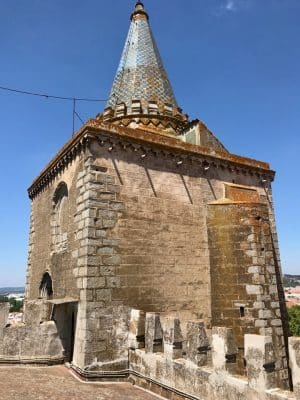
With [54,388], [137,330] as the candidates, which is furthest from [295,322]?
[54,388]

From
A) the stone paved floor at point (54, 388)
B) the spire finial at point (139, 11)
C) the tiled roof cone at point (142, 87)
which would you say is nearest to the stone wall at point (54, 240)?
the stone paved floor at point (54, 388)

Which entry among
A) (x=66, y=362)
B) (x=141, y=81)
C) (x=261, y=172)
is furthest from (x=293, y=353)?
(x=141, y=81)

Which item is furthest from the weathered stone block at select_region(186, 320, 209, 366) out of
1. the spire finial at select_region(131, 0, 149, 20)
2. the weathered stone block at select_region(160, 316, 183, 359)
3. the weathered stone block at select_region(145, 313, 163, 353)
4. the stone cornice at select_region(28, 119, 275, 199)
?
the spire finial at select_region(131, 0, 149, 20)

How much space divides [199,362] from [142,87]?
1067 centimetres

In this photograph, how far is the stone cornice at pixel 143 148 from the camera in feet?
32.1

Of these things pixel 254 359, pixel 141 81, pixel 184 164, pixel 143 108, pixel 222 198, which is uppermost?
pixel 141 81

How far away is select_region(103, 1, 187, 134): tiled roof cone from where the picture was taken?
13.7 metres

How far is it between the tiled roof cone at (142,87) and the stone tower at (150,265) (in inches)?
72.5

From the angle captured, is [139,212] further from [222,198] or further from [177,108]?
[177,108]

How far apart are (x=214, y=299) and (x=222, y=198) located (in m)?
3.33

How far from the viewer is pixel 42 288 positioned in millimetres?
12406

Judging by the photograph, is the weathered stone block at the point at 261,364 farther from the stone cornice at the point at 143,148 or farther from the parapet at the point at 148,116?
the parapet at the point at 148,116

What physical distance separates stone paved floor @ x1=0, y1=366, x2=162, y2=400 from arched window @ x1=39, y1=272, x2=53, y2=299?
3.38 m

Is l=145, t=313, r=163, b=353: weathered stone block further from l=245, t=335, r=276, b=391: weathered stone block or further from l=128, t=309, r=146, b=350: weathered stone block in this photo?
l=245, t=335, r=276, b=391: weathered stone block
